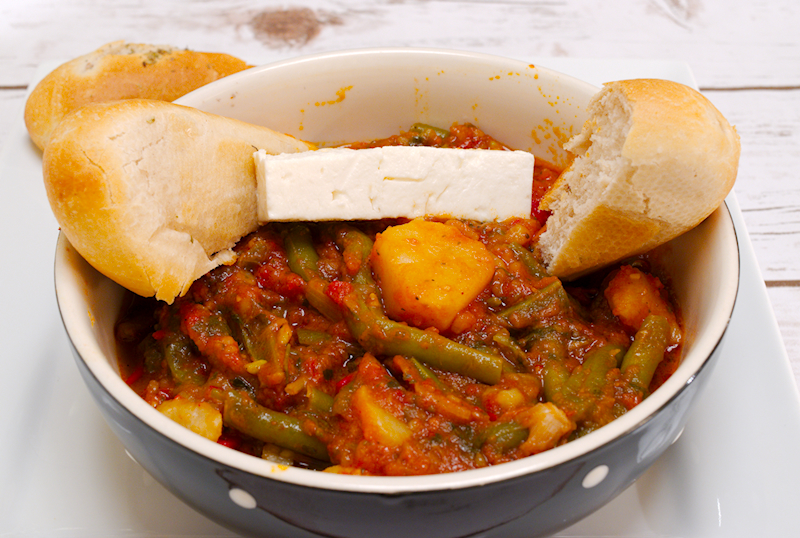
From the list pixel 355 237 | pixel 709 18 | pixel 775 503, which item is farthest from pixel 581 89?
pixel 709 18

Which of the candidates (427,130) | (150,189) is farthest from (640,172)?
(150,189)

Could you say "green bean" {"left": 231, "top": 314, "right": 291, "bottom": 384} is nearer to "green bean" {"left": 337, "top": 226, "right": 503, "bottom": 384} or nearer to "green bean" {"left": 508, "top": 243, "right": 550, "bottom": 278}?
"green bean" {"left": 337, "top": 226, "right": 503, "bottom": 384}

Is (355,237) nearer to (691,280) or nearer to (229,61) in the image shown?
(691,280)

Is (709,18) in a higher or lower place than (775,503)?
higher

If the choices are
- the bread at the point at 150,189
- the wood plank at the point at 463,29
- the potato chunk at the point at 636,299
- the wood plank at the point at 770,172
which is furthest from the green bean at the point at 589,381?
the wood plank at the point at 463,29

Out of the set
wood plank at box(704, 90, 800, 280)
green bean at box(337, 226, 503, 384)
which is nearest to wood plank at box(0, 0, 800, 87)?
wood plank at box(704, 90, 800, 280)
